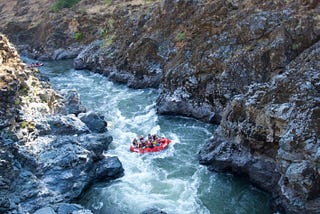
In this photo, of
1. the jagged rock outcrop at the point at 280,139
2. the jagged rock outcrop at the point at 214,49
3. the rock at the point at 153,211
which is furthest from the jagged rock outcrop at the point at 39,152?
the jagged rock outcrop at the point at 214,49

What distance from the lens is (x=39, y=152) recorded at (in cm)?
2028

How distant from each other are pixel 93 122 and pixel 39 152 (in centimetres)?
683

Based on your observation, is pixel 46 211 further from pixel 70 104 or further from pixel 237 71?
pixel 237 71

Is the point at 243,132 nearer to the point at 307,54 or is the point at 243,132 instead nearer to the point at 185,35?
the point at 307,54

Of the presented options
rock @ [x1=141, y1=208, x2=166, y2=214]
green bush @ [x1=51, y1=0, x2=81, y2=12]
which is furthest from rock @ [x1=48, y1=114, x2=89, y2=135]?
green bush @ [x1=51, y1=0, x2=81, y2=12]

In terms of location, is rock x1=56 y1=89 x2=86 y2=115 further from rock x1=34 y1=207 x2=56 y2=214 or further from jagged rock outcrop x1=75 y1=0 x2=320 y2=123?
rock x1=34 y1=207 x2=56 y2=214

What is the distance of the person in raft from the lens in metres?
23.7

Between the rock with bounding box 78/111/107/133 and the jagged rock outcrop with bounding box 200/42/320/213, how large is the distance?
811 centimetres

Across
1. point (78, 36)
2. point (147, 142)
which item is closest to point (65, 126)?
point (147, 142)

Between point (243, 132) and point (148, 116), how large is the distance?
36.9 ft

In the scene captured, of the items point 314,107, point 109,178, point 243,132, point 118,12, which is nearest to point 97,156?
point 109,178

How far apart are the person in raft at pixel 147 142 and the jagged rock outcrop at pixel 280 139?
332cm

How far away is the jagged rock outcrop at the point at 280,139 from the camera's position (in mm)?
15406

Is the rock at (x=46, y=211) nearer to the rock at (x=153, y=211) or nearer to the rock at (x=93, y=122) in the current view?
the rock at (x=153, y=211)
